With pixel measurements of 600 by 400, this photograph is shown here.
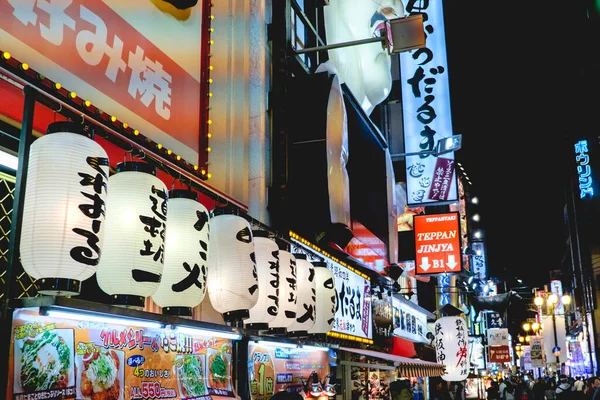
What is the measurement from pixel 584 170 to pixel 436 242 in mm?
24124

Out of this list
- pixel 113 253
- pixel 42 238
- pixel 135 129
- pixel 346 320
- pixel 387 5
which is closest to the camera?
pixel 42 238

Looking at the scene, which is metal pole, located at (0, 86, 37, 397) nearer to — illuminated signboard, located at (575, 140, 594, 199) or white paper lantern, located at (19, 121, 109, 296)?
white paper lantern, located at (19, 121, 109, 296)

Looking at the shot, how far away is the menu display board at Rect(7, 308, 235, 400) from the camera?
5.99m

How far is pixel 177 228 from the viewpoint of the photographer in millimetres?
7574

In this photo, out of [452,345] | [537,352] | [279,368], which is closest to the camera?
[279,368]

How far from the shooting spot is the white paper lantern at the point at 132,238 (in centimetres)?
638

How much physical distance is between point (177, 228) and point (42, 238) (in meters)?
2.30

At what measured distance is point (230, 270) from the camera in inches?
339

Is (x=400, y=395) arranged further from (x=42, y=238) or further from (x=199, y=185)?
(x=42, y=238)

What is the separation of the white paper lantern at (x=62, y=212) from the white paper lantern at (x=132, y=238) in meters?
0.52

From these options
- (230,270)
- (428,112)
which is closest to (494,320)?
(428,112)

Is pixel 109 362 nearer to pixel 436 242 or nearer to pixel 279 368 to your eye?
pixel 279 368

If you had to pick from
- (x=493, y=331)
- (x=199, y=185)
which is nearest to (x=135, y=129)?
(x=199, y=185)

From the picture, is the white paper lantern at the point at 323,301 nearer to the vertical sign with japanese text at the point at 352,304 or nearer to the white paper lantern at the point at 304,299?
the white paper lantern at the point at 304,299
